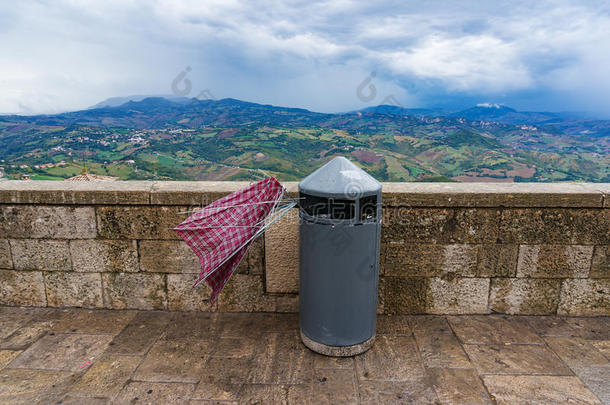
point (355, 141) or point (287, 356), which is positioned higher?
point (355, 141)

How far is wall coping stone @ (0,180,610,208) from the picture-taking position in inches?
130

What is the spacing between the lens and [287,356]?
293 centimetres

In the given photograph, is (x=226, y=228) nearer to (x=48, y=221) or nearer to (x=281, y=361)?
(x=281, y=361)

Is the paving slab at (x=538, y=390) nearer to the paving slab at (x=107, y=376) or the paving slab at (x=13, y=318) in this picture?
the paving slab at (x=107, y=376)

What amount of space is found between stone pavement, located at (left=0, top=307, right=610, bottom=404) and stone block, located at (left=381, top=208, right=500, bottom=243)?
807 millimetres

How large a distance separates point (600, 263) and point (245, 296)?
3469 millimetres

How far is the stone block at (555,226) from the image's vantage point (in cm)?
337

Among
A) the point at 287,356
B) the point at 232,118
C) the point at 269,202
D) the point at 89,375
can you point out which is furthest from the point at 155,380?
the point at 232,118

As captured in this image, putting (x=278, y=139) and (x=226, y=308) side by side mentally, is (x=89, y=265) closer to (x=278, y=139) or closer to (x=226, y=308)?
A: (x=226, y=308)

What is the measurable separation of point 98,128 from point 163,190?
34906 millimetres

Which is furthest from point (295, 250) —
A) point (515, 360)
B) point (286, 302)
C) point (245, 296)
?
point (515, 360)

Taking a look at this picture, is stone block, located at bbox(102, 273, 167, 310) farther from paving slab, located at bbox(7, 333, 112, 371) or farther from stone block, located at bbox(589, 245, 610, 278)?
stone block, located at bbox(589, 245, 610, 278)

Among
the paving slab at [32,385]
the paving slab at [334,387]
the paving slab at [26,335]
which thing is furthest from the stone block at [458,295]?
the paving slab at [26,335]

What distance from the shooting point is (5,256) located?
3645mm
